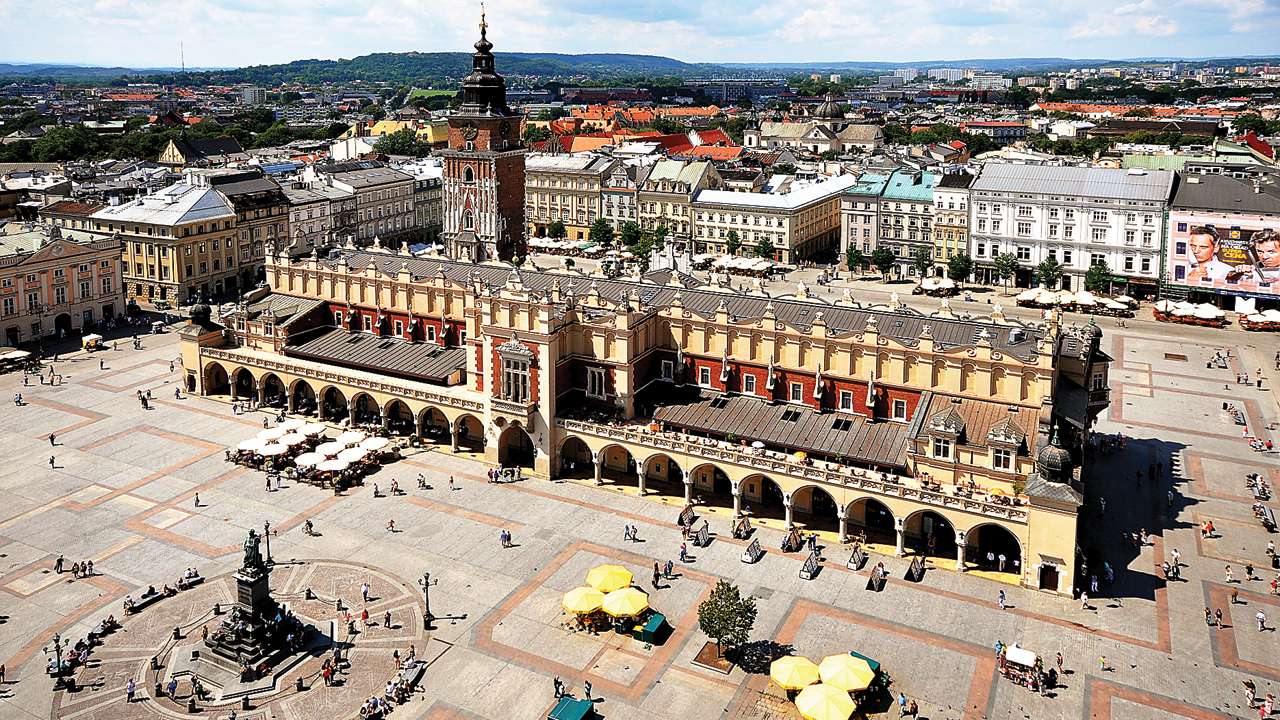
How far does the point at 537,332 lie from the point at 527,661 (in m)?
29.2

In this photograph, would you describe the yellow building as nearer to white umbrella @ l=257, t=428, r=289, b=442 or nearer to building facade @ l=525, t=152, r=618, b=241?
white umbrella @ l=257, t=428, r=289, b=442

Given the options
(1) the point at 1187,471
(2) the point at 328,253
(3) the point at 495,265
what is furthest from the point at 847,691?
(2) the point at 328,253

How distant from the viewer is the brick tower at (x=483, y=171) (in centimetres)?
11300

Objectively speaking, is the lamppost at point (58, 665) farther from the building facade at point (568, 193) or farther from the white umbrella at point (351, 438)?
the building facade at point (568, 193)

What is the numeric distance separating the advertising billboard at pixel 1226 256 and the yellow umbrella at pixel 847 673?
10453 centimetres

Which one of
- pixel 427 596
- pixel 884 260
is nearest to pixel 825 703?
pixel 427 596

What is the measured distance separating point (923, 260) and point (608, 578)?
10553cm

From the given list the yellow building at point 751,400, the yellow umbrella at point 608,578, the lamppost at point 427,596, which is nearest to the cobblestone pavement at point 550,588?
the lamppost at point 427,596

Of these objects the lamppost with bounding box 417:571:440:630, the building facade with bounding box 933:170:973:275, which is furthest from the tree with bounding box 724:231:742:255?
the lamppost with bounding box 417:571:440:630

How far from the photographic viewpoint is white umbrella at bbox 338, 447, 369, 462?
79.4m

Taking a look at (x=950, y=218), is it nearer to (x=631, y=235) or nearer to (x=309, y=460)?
(x=631, y=235)

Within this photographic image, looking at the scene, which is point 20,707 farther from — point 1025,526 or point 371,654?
point 1025,526

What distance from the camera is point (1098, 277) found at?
137250 millimetres

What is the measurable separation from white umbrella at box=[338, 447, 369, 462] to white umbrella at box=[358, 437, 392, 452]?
78cm
